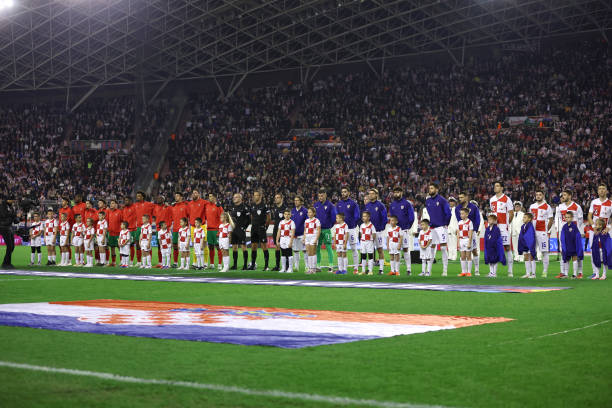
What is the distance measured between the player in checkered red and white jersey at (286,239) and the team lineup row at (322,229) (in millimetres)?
25

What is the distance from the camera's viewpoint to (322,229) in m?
20.1

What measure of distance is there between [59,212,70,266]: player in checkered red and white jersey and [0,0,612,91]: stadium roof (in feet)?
61.9

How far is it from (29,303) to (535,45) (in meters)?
Answer: 39.1

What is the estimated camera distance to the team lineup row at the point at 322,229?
1711 centimetres

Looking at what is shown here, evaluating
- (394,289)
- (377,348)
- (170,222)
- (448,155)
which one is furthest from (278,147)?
(377,348)

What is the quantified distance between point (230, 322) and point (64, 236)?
16.1m

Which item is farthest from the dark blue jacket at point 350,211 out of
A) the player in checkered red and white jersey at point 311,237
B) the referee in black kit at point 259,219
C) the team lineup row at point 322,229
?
the referee in black kit at point 259,219

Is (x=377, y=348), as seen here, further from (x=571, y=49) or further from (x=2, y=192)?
(x=2, y=192)

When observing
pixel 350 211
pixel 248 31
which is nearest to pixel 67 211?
pixel 350 211

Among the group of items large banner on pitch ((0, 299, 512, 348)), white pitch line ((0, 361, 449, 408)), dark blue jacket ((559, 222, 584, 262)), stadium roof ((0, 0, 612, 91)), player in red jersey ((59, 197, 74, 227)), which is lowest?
white pitch line ((0, 361, 449, 408))

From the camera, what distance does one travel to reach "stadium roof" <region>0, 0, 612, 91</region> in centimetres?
4175

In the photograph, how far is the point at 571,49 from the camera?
143 ft

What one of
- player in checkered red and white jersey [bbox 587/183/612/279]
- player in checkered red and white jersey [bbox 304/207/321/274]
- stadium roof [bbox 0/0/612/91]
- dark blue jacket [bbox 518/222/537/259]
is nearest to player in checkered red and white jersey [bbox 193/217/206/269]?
player in checkered red and white jersey [bbox 304/207/321/274]

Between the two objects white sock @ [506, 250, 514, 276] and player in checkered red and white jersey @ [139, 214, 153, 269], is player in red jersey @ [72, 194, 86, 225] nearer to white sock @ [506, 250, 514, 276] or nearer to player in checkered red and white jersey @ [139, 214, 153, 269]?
player in checkered red and white jersey @ [139, 214, 153, 269]
